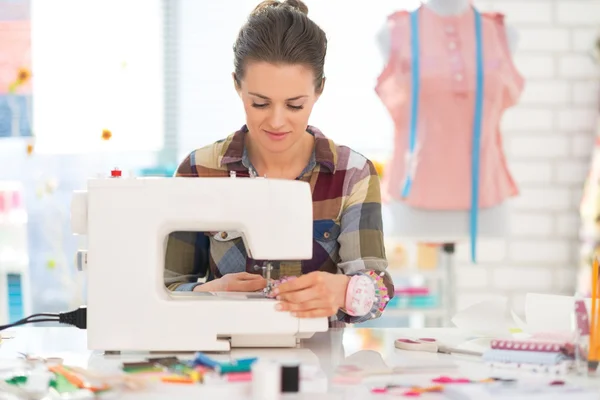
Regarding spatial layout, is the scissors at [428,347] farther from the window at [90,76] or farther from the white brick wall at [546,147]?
the window at [90,76]

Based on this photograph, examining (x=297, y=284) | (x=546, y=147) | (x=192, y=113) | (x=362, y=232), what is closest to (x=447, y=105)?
(x=546, y=147)

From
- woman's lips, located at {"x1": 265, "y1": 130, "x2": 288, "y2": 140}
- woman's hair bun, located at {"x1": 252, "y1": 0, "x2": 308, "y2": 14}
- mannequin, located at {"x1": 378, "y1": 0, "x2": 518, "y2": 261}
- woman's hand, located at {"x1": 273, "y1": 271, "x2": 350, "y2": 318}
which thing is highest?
woman's hair bun, located at {"x1": 252, "y1": 0, "x2": 308, "y2": 14}

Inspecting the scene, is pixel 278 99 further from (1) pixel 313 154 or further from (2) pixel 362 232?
(2) pixel 362 232

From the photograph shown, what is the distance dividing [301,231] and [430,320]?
8.56 ft

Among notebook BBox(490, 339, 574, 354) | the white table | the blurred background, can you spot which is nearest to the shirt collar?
the white table

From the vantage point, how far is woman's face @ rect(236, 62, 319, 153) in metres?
1.78

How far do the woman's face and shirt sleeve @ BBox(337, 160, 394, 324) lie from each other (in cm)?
19

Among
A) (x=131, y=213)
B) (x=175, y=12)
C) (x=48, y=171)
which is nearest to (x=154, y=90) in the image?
(x=175, y=12)

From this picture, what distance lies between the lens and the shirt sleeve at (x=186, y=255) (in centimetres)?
193

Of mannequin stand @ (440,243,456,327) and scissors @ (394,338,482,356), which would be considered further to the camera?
mannequin stand @ (440,243,456,327)

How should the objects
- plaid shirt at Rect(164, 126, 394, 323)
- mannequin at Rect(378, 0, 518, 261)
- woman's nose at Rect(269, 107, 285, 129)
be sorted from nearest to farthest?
woman's nose at Rect(269, 107, 285, 129) → plaid shirt at Rect(164, 126, 394, 323) → mannequin at Rect(378, 0, 518, 261)

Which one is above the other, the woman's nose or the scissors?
the woman's nose

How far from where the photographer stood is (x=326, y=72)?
4258 millimetres

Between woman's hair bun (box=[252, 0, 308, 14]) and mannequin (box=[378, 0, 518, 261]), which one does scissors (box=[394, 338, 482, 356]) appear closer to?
woman's hair bun (box=[252, 0, 308, 14])
